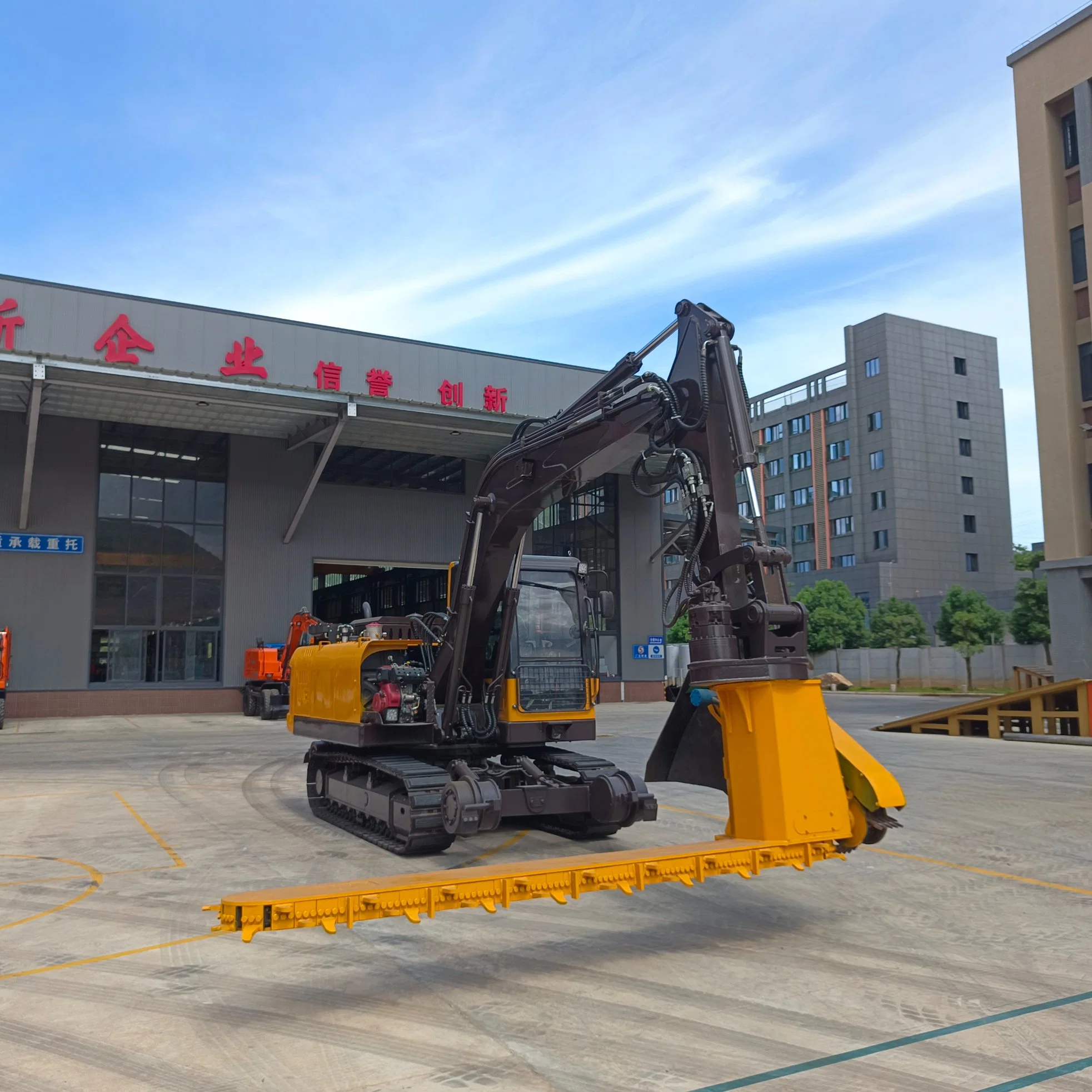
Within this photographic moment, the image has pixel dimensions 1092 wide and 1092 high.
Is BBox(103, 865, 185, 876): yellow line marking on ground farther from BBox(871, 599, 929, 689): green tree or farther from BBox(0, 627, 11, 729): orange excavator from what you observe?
BBox(871, 599, 929, 689): green tree

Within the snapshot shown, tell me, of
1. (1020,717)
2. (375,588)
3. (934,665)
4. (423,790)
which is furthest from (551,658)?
(934,665)

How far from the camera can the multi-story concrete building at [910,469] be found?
6209cm

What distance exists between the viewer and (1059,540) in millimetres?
26297

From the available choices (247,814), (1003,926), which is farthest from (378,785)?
(1003,926)

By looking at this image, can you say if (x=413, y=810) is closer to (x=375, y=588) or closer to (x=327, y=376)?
(x=327, y=376)

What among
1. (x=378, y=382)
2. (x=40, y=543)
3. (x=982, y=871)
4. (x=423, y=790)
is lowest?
(x=982, y=871)

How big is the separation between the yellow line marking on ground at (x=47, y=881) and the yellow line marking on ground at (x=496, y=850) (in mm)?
2991

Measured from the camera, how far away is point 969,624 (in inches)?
1837

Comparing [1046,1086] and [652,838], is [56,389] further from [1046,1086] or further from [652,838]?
[1046,1086]

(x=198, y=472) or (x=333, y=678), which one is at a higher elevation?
(x=198, y=472)

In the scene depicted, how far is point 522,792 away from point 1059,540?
23.0 meters

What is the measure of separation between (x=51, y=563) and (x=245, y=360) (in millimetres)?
8526

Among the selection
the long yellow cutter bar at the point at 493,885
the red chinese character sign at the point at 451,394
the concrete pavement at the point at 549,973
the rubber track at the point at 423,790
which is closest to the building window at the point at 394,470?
the red chinese character sign at the point at 451,394

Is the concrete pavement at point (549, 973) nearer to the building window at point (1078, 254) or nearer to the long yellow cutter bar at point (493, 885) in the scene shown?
the long yellow cutter bar at point (493, 885)
